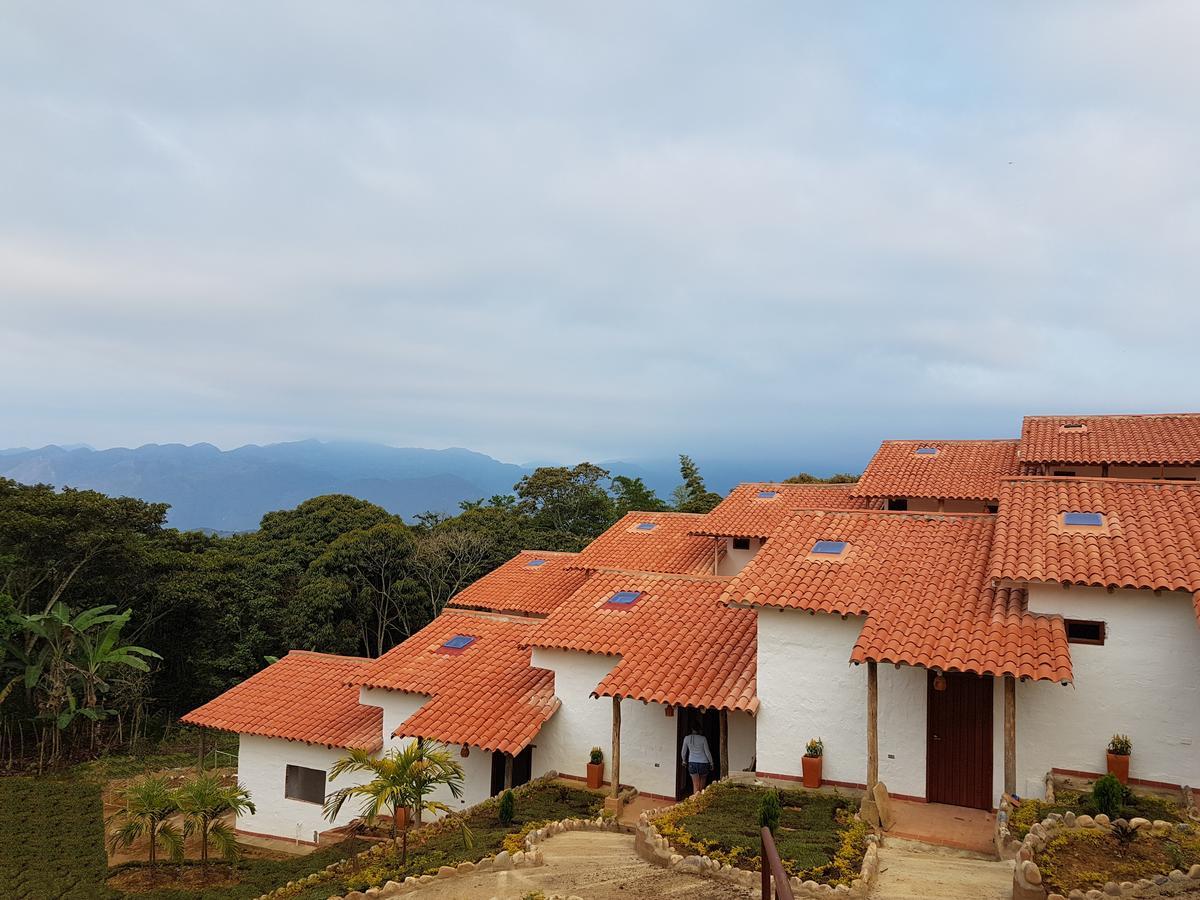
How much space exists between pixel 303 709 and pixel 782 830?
13.2 metres

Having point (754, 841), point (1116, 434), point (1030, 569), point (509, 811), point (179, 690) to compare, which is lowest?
point (179, 690)

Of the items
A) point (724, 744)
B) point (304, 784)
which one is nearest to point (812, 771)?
point (724, 744)

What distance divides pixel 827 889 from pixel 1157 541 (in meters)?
8.15

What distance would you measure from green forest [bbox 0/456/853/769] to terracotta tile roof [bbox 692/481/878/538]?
1769 centimetres

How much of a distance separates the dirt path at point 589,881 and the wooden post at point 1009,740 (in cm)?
519

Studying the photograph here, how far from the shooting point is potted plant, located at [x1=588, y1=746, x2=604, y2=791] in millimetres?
14617

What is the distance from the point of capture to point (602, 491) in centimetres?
5228

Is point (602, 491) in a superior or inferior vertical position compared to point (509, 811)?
superior

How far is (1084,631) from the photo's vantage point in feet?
37.8

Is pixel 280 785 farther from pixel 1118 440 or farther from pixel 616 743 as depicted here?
pixel 1118 440

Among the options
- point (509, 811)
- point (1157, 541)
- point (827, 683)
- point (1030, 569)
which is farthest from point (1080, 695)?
point (509, 811)

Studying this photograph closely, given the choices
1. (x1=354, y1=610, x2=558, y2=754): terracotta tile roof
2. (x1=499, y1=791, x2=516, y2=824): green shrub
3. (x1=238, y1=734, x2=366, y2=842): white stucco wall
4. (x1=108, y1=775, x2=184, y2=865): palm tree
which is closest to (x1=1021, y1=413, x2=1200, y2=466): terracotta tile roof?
(x1=354, y1=610, x2=558, y2=754): terracotta tile roof

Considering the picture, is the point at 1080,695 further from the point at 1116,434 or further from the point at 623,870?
the point at 1116,434

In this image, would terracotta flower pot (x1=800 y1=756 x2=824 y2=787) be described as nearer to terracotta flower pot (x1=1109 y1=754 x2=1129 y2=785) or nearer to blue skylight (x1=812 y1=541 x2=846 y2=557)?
blue skylight (x1=812 y1=541 x2=846 y2=557)
